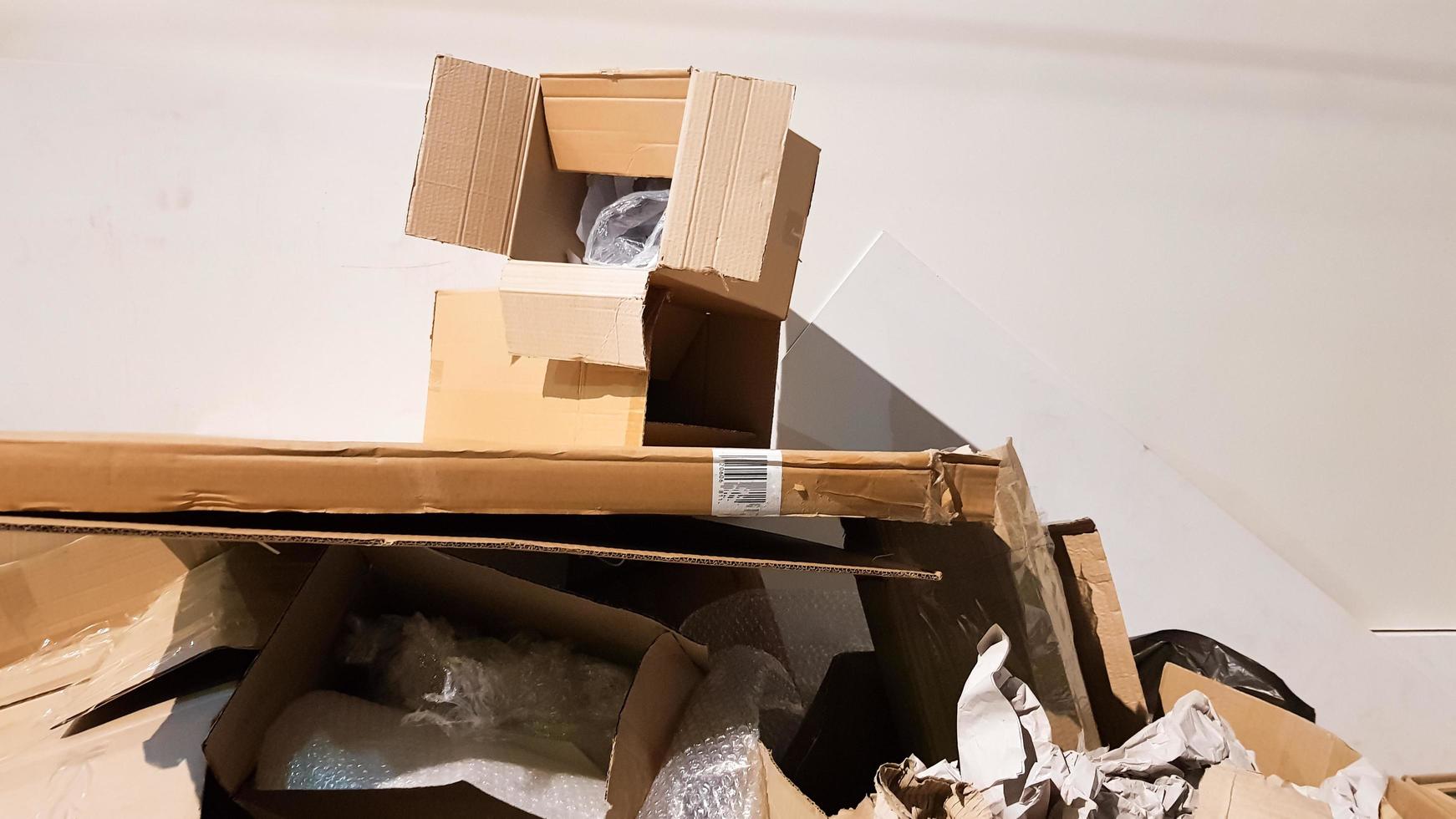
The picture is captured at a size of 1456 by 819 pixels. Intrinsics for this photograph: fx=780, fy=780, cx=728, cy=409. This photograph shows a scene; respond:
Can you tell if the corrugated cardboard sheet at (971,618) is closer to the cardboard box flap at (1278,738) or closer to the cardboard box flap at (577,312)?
the cardboard box flap at (1278,738)

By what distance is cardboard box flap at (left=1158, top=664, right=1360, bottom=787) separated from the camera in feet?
2.35

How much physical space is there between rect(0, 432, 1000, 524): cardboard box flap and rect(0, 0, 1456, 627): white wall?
27.8 inches

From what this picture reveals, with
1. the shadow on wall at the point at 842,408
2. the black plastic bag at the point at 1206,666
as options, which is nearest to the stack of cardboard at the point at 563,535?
the black plastic bag at the point at 1206,666

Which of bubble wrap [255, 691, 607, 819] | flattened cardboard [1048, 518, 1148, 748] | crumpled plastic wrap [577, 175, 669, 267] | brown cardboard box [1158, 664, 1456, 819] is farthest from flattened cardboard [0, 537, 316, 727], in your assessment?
brown cardboard box [1158, 664, 1456, 819]

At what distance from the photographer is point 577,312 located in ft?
2.35

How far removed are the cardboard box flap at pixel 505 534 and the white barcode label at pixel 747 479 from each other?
5 cm

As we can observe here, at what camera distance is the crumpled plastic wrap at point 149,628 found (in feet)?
2.45

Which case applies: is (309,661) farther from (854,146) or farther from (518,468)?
(854,146)

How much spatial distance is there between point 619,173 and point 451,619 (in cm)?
53

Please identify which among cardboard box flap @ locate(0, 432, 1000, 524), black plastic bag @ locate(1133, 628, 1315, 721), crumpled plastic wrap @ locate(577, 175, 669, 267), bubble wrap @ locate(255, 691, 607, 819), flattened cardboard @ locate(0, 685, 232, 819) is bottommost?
flattened cardboard @ locate(0, 685, 232, 819)

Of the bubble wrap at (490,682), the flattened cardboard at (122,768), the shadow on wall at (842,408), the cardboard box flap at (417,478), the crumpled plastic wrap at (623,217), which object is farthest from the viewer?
the shadow on wall at (842,408)

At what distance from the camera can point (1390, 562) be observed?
1.38 meters

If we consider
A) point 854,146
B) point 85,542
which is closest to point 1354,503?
point 854,146

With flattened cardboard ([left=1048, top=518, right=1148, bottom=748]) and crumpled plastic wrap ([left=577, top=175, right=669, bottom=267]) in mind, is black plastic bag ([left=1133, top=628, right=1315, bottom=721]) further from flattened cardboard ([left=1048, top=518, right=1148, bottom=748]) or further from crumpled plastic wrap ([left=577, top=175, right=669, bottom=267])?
crumpled plastic wrap ([left=577, top=175, right=669, bottom=267])
